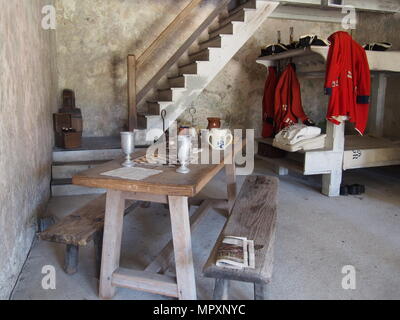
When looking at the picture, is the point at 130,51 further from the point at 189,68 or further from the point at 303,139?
the point at 303,139

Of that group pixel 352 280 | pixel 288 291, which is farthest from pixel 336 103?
pixel 288 291

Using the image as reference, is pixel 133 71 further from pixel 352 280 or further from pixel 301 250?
pixel 352 280

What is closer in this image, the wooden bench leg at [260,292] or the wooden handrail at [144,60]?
the wooden bench leg at [260,292]

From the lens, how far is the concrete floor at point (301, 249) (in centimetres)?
204

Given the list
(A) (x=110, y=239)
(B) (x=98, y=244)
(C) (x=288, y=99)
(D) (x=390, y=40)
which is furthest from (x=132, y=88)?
(D) (x=390, y=40)

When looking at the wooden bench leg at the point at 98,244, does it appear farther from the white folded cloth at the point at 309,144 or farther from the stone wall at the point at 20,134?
the white folded cloth at the point at 309,144

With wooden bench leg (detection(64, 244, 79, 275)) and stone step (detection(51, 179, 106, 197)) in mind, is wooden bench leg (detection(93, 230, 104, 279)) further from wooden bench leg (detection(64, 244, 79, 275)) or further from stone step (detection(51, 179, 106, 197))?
stone step (detection(51, 179, 106, 197))

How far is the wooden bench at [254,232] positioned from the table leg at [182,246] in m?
0.17

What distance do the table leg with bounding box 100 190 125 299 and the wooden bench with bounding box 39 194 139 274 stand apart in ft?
0.43

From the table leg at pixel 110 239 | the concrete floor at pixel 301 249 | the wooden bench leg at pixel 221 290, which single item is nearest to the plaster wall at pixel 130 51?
the concrete floor at pixel 301 249

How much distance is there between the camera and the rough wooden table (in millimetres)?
1701

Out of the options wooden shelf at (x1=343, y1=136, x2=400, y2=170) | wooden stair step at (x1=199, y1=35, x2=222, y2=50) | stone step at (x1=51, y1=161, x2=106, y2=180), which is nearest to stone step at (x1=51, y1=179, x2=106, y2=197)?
stone step at (x1=51, y1=161, x2=106, y2=180)

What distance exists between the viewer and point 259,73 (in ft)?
20.4

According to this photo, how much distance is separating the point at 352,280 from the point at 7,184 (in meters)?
2.20
